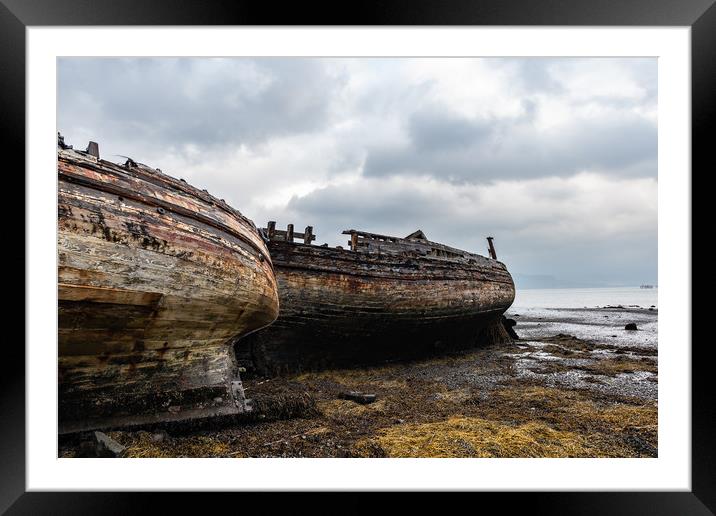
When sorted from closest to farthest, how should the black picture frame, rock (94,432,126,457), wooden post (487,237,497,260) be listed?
1. the black picture frame
2. rock (94,432,126,457)
3. wooden post (487,237,497,260)

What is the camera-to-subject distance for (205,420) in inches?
130

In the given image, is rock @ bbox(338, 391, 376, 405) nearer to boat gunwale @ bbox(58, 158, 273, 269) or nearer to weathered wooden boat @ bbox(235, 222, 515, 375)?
weathered wooden boat @ bbox(235, 222, 515, 375)

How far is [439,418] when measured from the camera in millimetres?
4223

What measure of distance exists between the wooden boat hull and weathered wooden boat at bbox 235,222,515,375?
0.05ft

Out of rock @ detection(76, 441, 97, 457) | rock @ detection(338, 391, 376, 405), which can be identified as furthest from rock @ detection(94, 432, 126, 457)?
rock @ detection(338, 391, 376, 405)

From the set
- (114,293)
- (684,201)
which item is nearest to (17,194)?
(114,293)

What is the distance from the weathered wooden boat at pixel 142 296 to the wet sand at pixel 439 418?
269mm

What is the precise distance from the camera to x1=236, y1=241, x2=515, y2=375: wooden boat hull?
19.5ft

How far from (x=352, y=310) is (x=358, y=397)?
6.07 feet

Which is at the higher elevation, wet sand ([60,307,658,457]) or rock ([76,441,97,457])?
rock ([76,441,97,457])

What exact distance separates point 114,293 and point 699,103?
4.03m
